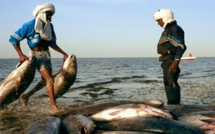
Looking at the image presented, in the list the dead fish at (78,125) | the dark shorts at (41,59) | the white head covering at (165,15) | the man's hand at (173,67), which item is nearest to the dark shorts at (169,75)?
the man's hand at (173,67)

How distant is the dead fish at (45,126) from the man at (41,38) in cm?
226

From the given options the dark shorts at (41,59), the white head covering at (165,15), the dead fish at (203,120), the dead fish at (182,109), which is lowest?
the dead fish at (182,109)

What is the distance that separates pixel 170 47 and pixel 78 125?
3.68m

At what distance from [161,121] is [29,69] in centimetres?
401

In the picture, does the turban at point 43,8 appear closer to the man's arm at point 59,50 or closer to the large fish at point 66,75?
the man's arm at point 59,50

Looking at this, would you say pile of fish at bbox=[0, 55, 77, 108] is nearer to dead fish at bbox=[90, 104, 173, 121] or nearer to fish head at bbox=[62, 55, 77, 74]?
fish head at bbox=[62, 55, 77, 74]

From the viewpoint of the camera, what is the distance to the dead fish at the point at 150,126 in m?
4.48

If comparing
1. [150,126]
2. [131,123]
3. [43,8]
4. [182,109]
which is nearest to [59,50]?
[43,8]

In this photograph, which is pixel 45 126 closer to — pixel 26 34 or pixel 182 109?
pixel 182 109

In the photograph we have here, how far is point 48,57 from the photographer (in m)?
7.67

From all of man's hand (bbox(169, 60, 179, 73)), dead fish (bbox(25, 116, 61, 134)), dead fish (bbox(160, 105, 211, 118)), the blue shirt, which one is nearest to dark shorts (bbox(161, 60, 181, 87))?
man's hand (bbox(169, 60, 179, 73))

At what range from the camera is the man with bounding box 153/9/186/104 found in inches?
286

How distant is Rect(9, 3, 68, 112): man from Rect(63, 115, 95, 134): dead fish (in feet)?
7.40

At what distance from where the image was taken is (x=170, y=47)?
7441 mm
